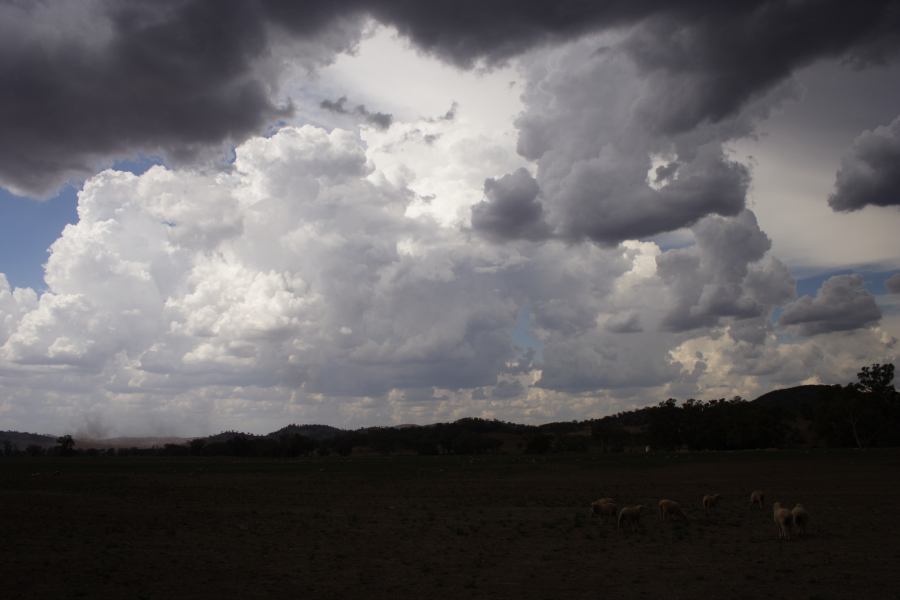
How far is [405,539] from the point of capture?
91.1 feet

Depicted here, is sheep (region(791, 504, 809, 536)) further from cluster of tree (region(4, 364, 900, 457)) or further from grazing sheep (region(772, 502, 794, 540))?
cluster of tree (region(4, 364, 900, 457))

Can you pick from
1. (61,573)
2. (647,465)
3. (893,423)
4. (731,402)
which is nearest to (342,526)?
(61,573)

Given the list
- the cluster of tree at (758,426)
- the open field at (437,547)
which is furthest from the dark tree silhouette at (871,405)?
the open field at (437,547)

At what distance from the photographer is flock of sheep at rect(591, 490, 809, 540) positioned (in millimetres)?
25694

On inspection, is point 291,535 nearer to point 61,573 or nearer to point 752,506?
point 61,573

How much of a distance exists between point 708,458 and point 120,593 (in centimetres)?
8445

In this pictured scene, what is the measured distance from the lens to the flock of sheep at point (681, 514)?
2569cm

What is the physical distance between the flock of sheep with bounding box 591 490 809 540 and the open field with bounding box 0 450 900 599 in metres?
0.56

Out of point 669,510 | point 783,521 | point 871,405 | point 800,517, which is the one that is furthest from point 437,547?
point 871,405

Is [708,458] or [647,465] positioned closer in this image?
[647,465]

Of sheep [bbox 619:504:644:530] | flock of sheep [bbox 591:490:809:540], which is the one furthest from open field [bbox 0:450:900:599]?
sheep [bbox 619:504:644:530]

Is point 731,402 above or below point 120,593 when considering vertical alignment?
above

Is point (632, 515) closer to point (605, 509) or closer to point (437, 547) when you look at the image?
point (605, 509)

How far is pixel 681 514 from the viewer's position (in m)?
30.7
